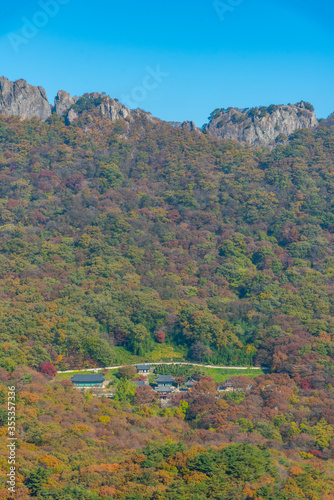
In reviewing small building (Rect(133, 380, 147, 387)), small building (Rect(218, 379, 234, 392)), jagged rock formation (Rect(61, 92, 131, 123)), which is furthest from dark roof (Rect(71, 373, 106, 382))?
jagged rock formation (Rect(61, 92, 131, 123))

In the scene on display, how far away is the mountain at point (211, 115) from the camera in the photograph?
276ft

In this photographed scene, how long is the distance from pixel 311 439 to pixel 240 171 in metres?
46.4

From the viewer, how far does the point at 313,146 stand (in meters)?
79.8

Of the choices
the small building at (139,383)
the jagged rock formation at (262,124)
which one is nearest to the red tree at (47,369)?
the small building at (139,383)

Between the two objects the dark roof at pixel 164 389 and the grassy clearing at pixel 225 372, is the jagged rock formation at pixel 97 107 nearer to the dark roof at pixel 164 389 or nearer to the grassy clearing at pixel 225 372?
the grassy clearing at pixel 225 372

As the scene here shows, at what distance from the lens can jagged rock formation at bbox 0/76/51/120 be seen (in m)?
83.5

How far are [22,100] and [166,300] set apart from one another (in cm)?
4412

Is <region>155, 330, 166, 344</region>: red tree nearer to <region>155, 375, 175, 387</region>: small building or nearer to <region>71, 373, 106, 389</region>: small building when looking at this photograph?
<region>155, 375, 175, 387</region>: small building

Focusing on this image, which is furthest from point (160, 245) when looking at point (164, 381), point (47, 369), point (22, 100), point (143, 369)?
point (22, 100)

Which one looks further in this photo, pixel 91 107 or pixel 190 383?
pixel 91 107

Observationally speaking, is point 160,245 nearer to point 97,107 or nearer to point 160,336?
point 160,336

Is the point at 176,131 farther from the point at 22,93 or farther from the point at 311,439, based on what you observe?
the point at 311,439

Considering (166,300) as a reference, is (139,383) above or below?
below

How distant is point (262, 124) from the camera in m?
87.2
